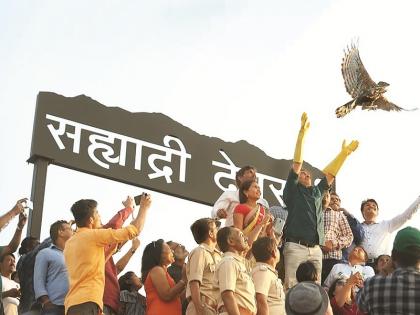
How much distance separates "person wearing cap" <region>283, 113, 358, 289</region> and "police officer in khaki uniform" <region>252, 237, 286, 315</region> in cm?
147

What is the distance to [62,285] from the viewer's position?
316 inches

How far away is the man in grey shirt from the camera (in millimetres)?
7973

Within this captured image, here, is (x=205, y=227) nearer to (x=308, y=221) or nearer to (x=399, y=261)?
(x=308, y=221)

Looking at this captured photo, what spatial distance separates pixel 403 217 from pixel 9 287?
499 cm

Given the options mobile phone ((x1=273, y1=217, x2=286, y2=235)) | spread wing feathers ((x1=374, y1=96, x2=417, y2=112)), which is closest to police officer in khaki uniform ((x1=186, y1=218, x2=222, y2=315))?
mobile phone ((x1=273, y1=217, x2=286, y2=235))

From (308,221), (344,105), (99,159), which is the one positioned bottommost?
(308,221)

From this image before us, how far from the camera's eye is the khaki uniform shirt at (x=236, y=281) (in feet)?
24.6

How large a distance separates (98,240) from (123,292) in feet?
5.77

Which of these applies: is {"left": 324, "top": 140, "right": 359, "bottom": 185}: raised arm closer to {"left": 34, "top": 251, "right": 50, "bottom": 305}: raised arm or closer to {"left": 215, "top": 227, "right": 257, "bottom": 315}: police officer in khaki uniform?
{"left": 215, "top": 227, "right": 257, "bottom": 315}: police officer in khaki uniform

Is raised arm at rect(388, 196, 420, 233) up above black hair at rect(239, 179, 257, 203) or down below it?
above

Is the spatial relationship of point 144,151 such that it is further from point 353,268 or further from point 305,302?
point 305,302

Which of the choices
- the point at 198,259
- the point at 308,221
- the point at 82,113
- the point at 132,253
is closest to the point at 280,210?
the point at 308,221

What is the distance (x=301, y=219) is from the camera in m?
9.88

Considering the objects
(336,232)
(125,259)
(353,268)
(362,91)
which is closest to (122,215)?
(125,259)
